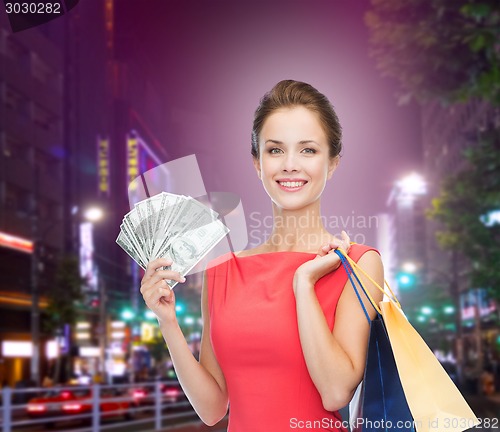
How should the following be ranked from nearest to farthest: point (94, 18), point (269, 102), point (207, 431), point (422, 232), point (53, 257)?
point (269, 102)
point (207, 431)
point (53, 257)
point (94, 18)
point (422, 232)

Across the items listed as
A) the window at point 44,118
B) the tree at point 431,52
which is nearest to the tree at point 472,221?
the tree at point 431,52

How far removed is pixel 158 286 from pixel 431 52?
906 centimetres

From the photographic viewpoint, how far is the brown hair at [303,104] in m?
2.57

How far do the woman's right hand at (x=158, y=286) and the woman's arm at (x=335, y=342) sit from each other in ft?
1.21

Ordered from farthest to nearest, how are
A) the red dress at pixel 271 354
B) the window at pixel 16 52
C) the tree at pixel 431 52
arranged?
the window at pixel 16 52, the tree at pixel 431 52, the red dress at pixel 271 354

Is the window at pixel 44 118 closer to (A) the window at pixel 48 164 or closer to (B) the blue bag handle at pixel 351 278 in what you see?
(A) the window at pixel 48 164

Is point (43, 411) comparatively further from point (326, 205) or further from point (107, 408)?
point (326, 205)

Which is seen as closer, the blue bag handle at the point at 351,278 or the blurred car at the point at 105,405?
the blue bag handle at the point at 351,278

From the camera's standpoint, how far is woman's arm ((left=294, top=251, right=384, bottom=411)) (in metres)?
2.23

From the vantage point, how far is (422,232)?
417ft

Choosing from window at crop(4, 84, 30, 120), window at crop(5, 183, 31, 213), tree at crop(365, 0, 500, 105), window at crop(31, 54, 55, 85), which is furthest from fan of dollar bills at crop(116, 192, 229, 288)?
window at crop(31, 54, 55, 85)

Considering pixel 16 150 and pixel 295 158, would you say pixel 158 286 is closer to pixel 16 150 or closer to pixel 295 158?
pixel 295 158

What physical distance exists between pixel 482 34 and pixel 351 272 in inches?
290

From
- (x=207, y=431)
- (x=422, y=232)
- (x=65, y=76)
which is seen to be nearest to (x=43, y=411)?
(x=207, y=431)
